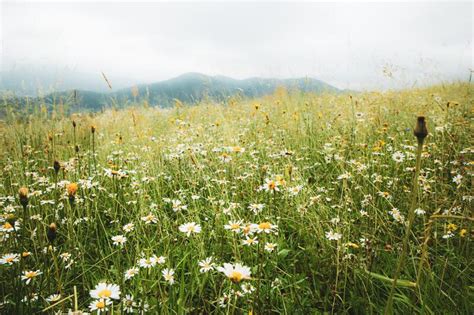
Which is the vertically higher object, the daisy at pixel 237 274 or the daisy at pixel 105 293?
the daisy at pixel 237 274

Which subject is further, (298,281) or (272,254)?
(272,254)

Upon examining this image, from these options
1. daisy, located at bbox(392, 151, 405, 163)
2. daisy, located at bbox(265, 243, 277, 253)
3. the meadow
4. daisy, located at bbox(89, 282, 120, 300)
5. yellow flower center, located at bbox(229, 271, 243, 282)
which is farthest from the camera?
daisy, located at bbox(392, 151, 405, 163)

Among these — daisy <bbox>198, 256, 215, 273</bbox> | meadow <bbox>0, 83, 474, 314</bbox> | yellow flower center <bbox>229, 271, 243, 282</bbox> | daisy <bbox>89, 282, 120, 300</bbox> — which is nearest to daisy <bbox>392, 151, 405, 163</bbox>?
meadow <bbox>0, 83, 474, 314</bbox>

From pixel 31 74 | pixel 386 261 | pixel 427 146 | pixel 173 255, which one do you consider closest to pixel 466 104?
pixel 427 146

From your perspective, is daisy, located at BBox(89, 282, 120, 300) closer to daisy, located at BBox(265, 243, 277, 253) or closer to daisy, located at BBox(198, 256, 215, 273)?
daisy, located at BBox(198, 256, 215, 273)

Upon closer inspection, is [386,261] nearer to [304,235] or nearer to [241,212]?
[304,235]

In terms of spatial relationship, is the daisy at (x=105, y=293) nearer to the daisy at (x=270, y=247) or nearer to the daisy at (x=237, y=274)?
the daisy at (x=237, y=274)

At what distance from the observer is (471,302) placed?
101 centimetres

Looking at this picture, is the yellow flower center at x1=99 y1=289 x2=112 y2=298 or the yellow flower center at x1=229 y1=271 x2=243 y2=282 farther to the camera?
the yellow flower center at x1=99 y1=289 x2=112 y2=298

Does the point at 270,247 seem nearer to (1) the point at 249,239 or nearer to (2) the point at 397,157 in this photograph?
(1) the point at 249,239

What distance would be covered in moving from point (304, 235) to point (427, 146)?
1.49 meters

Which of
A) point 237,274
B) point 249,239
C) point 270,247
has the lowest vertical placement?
point 270,247

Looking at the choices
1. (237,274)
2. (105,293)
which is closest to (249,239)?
(237,274)

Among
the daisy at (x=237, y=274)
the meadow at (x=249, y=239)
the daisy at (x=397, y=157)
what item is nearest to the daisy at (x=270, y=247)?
the meadow at (x=249, y=239)
